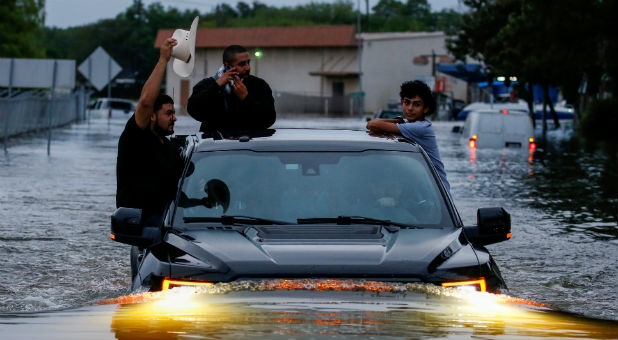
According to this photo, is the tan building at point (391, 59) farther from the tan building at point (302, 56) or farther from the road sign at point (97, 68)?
the road sign at point (97, 68)

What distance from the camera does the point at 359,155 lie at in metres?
6.78

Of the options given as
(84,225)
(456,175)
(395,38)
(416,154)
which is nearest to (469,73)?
(395,38)

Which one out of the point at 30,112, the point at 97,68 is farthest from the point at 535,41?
the point at 30,112

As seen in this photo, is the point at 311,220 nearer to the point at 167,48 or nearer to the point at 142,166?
the point at 142,166

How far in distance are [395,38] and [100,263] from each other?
9056 centimetres

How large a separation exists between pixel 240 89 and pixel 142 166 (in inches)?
43.8

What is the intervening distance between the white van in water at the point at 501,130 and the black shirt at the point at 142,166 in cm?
2135

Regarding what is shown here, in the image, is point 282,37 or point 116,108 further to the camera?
point 282,37

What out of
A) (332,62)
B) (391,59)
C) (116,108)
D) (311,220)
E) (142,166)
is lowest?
(116,108)

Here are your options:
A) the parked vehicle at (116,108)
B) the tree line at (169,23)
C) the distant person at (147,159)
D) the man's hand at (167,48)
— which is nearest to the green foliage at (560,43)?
the parked vehicle at (116,108)

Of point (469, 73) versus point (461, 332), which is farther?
point (469, 73)

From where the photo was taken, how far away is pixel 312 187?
6.48 m

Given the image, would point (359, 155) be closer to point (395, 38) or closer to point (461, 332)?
point (461, 332)

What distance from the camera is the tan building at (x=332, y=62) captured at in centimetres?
9956
